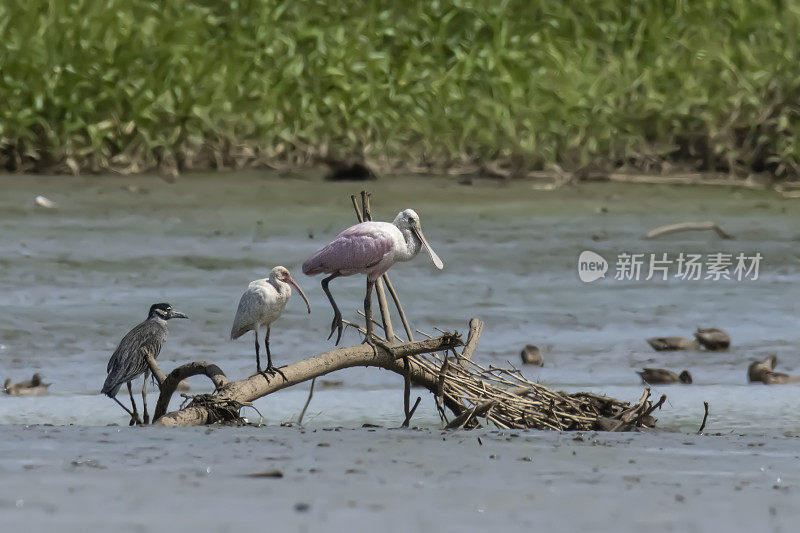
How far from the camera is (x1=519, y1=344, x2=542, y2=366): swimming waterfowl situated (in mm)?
9328

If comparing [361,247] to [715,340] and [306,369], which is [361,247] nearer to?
[306,369]

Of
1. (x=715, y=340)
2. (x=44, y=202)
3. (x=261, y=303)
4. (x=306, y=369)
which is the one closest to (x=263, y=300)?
(x=261, y=303)

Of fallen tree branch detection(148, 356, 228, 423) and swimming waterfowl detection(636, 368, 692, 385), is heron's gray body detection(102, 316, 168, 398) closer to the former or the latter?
fallen tree branch detection(148, 356, 228, 423)

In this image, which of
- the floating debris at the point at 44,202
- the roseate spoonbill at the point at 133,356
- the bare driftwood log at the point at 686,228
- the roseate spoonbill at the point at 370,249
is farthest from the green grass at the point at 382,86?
the roseate spoonbill at the point at 370,249

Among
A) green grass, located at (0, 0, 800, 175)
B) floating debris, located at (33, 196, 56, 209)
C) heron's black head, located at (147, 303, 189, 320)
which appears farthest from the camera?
green grass, located at (0, 0, 800, 175)

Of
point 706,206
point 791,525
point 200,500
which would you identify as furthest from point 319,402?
point 706,206

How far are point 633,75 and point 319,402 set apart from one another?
27.7 feet

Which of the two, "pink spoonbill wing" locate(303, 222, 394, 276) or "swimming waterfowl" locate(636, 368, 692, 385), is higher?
"pink spoonbill wing" locate(303, 222, 394, 276)

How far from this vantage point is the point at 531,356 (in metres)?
9.33

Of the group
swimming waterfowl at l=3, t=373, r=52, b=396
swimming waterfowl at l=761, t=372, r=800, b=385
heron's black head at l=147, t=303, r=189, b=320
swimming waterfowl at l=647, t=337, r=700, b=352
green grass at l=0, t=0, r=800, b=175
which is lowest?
swimming waterfowl at l=3, t=373, r=52, b=396

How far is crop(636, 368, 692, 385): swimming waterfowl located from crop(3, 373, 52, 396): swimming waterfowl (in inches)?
110

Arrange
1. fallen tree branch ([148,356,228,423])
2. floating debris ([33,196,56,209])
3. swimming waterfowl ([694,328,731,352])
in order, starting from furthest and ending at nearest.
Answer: floating debris ([33,196,56,209]), swimming waterfowl ([694,328,731,352]), fallen tree branch ([148,356,228,423])

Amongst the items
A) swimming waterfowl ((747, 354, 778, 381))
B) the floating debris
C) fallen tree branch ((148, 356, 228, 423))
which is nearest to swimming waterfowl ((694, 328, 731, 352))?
swimming waterfowl ((747, 354, 778, 381))

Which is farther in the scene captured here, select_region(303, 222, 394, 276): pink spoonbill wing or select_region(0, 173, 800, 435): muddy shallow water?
select_region(0, 173, 800, 435): muddy shallow water
